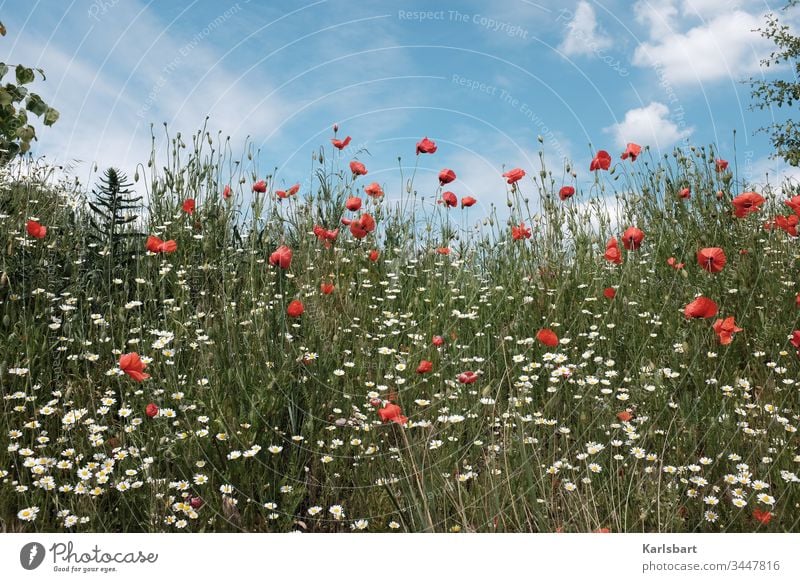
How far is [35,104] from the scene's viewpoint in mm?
5527

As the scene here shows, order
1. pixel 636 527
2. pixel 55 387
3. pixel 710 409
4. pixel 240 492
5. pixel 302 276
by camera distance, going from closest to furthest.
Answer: pixel 636 527
pixel 240 492
pixel 710 409
pixel 55 387
pixel 302 276

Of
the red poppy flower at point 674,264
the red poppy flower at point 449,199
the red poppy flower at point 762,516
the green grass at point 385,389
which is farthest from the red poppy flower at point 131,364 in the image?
the red poppy flower at point 674,264

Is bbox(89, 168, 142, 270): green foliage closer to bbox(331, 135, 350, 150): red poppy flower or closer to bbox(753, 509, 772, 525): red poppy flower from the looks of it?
bbox(331, 135, 350, 150): red poppy flower

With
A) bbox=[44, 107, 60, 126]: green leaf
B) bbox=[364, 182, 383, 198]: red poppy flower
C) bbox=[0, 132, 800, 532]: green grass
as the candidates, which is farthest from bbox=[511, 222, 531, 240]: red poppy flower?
bbox=[44, 107, 60, 126]: green leaf

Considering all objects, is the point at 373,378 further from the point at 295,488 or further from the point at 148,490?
the point at 148,490

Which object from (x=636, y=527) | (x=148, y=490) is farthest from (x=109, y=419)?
(x=636, y=527)

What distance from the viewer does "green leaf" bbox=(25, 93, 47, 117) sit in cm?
552

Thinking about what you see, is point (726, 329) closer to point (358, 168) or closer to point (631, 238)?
point (631, 238)

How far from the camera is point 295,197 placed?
213 inches
